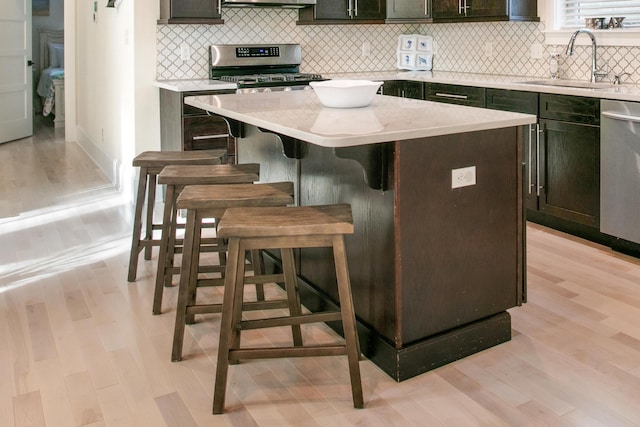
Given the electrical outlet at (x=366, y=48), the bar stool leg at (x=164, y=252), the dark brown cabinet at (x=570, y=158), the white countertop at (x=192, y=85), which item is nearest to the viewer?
the bar stool leg at (x=164, y=252)

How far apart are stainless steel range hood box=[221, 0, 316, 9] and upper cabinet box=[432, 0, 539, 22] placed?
1.07m

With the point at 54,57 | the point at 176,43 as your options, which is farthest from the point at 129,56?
the point at 54,57

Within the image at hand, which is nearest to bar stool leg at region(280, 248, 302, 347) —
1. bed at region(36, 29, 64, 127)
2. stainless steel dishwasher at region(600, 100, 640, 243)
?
stainless steel dishwasher at region(600, 100, 640, 243)

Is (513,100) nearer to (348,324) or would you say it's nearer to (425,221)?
(425,221)

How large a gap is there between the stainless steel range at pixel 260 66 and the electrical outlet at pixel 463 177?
261cm

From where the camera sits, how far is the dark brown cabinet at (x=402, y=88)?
5328 mm

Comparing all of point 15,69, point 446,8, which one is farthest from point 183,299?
point 15,69

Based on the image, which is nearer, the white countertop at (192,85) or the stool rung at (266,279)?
the stool rung at (266,279)

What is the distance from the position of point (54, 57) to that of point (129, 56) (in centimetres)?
585

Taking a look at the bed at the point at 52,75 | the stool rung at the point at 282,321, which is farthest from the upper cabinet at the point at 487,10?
the bed at the point at 52,75

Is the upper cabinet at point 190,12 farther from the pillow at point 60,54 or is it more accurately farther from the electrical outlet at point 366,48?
the pillow at point 60,54

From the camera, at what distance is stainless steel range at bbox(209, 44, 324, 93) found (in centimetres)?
486

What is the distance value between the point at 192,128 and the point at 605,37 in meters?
2.78

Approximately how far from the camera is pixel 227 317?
6.83 feet
